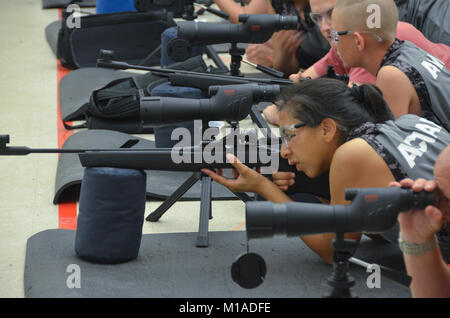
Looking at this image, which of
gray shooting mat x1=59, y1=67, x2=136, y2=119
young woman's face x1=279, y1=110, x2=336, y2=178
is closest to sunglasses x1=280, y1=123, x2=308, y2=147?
young woman's face x1=279, y1=110, x2=336, y2=178

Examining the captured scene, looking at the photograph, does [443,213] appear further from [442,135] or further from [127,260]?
[127,260]

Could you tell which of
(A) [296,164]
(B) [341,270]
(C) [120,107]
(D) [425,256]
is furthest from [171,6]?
(B) [341,270]

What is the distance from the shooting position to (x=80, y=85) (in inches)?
175

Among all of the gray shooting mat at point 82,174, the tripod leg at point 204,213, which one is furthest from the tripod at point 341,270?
the gray shooting mat at point 82,174

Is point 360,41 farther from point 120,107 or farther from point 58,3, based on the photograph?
point 58,3

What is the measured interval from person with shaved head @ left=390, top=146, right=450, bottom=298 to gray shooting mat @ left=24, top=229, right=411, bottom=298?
330 millimetres

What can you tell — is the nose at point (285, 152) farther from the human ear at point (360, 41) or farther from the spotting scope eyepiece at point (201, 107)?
the human ear at point (360, 41)

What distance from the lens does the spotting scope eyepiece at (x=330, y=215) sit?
59.1 inches

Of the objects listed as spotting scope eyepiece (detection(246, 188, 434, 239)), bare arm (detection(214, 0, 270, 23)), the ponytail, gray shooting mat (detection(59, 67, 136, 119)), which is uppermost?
spotting scope eyepiece (detection(246, 188, 434, 239))

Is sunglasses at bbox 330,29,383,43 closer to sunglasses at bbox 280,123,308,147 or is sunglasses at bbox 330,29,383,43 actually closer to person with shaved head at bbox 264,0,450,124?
person with shaved head at bbox 264,0,450,124

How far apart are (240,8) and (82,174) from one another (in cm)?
189

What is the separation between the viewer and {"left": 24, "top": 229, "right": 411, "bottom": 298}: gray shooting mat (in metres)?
2.17

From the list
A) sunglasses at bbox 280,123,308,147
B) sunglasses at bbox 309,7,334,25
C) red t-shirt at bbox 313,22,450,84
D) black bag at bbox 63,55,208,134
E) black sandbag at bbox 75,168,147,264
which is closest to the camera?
sunglasses at bbox 280,123,308,147
